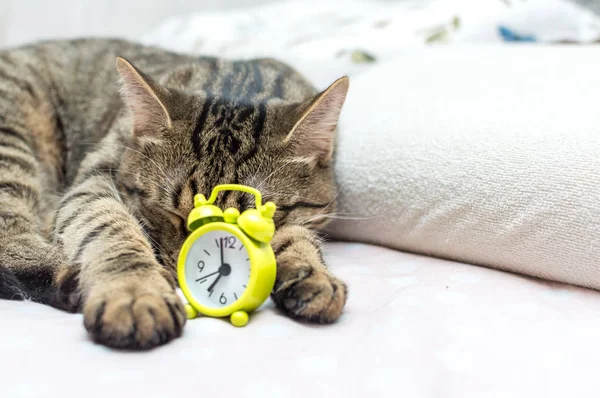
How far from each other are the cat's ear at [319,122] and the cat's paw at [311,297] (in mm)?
328

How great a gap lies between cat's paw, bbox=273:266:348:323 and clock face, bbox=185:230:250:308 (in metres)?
0.09

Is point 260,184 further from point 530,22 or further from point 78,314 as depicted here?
point 530,22

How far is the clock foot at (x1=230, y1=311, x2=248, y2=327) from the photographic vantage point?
0.87 m

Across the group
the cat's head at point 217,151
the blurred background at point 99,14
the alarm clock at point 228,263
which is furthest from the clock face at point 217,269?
the blurred background at point 99,14

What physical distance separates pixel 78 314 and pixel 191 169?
0.34 metres

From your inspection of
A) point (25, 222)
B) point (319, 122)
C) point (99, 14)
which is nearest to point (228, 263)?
point (319, 122)

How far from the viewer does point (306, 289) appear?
0.90 m

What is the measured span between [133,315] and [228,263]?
0.61ft

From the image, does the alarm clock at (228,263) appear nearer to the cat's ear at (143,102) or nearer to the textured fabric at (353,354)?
the textured fabric at (353,354)

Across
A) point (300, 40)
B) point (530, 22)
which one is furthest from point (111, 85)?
point (530, 22)

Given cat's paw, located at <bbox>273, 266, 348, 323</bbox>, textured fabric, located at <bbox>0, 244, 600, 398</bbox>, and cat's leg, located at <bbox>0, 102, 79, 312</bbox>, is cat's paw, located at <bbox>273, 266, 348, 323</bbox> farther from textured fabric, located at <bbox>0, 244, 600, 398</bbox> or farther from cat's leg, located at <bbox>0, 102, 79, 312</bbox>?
cat's leg, located at <bbox>0, 102, 79, 312</bbox>

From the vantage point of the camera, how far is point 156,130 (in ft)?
3.75

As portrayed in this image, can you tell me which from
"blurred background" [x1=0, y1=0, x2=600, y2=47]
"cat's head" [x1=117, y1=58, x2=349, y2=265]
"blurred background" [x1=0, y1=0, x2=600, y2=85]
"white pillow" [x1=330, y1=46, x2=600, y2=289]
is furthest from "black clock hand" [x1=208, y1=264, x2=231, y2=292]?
"blurred background" [x1=0, y1=0, x2=600, y2=47]

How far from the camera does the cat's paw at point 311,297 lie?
89 cm
